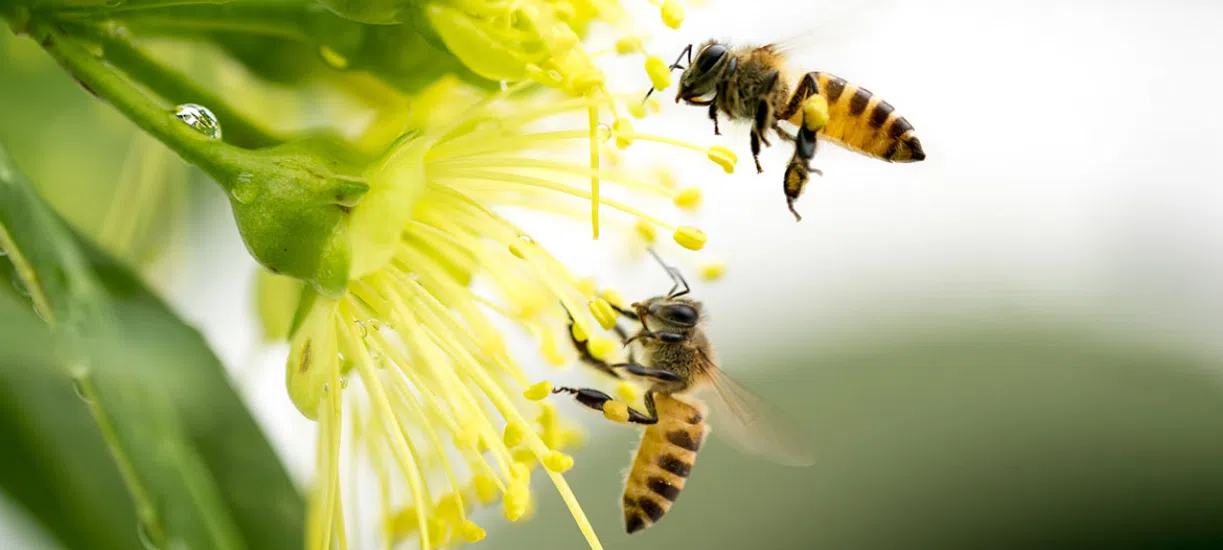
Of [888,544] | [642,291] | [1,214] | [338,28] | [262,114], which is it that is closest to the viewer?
[1,214]

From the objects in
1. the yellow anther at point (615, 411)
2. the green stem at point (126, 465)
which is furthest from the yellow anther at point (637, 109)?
the green stem at point (126, 465)

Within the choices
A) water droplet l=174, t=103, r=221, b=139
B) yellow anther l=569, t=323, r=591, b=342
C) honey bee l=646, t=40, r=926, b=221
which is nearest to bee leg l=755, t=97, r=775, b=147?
honey bee l=646, t=40, r=926, b=221

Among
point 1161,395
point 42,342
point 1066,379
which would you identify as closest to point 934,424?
point 1066,379

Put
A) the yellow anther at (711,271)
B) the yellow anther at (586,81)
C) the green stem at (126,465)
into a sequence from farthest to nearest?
1. the yellow anther at (711,271)
2. the yellow anther at (586,81)
3. the green stem at (126,465)

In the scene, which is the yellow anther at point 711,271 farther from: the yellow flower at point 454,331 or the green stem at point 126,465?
the green stem at point 126,465

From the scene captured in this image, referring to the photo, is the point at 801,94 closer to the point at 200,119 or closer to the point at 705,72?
the point at 705,72

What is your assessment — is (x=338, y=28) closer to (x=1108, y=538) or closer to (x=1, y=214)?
(x=1, y=214)
